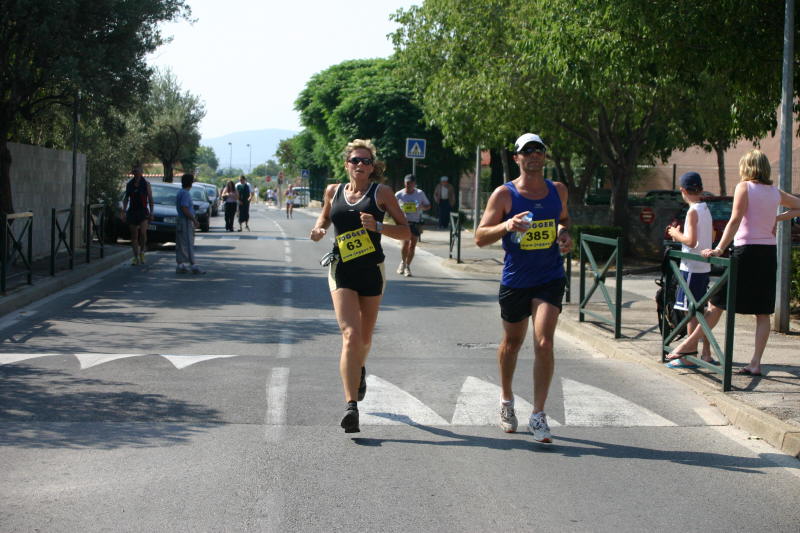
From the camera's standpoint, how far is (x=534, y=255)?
6277 mm

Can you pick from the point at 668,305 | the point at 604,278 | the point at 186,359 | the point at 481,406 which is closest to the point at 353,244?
the point at 481,406

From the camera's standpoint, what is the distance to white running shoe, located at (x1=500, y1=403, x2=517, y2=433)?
21.2 feet

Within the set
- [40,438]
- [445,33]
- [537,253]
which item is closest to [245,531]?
[40,438]

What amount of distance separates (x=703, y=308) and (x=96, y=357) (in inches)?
206

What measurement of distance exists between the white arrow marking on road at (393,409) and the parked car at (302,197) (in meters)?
75.9

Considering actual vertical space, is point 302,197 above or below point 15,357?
above

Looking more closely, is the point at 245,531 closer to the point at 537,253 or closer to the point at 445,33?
the point at 537,253

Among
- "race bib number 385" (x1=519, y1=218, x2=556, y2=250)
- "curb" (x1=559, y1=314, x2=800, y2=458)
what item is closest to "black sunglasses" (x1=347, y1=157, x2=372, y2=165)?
"race bib number 385" (x1=519, y1=218, x2=556, y2=250)

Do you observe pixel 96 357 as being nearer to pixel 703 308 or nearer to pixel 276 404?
pixel 276 404

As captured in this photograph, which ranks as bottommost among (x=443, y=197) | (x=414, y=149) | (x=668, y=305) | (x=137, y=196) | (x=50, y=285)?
(x=50, y=285)

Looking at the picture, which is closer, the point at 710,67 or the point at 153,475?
the point at 153,475

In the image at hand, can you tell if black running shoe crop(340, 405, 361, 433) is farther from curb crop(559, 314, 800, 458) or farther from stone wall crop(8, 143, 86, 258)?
stone wall crop(8, 143, 86, 258)

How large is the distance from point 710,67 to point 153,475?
9568 mm

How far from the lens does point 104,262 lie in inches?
717
